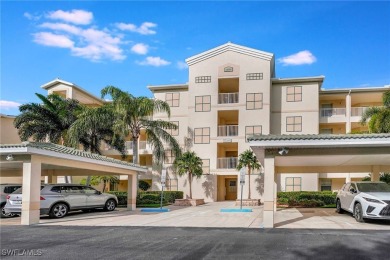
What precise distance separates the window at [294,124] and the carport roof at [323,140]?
77.0ft

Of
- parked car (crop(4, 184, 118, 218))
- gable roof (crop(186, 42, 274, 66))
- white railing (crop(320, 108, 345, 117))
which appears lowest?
parked car (crop(4, 184, 118, 218))

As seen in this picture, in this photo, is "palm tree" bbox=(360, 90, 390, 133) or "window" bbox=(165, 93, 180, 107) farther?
"window" bbox=(165, 93, 180, 107)

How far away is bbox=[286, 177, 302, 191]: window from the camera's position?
35625 millimetres

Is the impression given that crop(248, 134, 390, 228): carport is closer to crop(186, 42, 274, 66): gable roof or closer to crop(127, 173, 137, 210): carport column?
crop(127, 173, 137, 210): carport column

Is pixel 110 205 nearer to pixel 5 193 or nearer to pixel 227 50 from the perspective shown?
pixel 5 193

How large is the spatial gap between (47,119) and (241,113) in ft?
54.2

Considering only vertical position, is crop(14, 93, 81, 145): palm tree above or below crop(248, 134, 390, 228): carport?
above

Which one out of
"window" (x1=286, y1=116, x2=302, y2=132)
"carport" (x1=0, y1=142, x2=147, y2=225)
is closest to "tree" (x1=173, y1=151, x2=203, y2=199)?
"window" (x1=286, y1=116, x2=302, y2=132)

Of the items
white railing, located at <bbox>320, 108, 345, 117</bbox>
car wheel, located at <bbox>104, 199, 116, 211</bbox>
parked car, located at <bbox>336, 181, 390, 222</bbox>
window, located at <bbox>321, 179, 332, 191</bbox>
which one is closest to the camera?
parked car, located at <bbox>336, 181, 390, 222</bbox>

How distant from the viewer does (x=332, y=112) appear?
38.3 metres

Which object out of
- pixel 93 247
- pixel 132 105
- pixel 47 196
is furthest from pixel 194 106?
pixel 93 247

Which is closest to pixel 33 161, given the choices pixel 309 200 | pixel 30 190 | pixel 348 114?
pixel 30 190

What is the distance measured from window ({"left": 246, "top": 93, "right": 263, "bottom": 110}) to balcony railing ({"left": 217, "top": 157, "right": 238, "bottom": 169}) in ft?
15.7

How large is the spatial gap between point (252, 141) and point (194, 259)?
20.3ft
